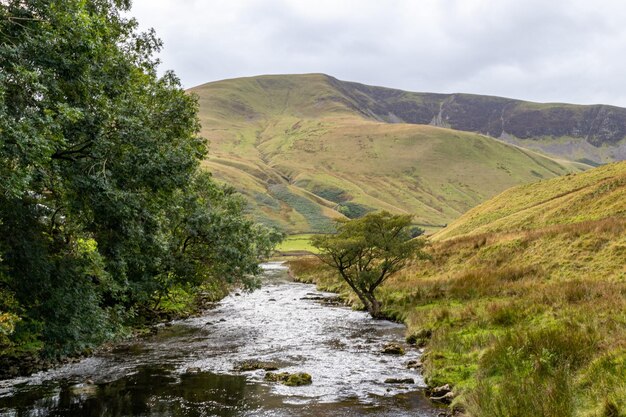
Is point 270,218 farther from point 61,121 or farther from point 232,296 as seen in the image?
point 61,121

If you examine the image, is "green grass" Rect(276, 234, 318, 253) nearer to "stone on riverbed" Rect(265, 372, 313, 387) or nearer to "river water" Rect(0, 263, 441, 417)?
"river water" Rect(0, 263, 441, 417)

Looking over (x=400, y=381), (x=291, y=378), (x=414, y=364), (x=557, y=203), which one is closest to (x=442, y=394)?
(x=400, y=381)

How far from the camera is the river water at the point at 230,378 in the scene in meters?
14.6

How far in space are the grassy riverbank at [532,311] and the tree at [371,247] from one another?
193cm

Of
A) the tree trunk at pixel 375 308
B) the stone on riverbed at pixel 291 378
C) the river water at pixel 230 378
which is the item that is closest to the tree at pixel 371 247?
the tree trunk at pixel 375 308

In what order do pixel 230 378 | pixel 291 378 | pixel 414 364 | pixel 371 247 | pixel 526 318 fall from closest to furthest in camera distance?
pixel 291 378
pixel 230 378
pixel 414 364
pixel 526 318
pixel 371 247

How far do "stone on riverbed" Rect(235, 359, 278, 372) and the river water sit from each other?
0.37 meters

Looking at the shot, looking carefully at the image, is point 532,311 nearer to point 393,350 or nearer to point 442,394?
point 393,350

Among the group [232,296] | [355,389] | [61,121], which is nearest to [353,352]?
[355,389]

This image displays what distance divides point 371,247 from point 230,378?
17895 millimetres

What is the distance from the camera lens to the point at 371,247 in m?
34.2

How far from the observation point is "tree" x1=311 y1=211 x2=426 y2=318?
33431 millimetres

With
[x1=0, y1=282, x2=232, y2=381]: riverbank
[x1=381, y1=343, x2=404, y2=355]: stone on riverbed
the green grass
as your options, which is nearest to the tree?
[x1=0, y1=282, x2=232, y2=381]: riverbank

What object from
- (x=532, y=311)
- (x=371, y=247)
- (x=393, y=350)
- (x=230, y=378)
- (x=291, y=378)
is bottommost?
(x=393, y=350)
